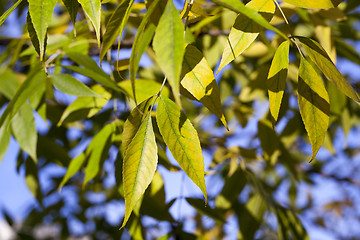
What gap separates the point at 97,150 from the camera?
78 cm

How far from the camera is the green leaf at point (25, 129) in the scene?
0.79m

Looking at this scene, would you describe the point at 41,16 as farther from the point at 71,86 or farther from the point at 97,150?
the point at 97,150

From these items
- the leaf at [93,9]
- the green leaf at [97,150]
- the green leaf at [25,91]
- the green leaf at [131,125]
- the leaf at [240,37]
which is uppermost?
the leaf at [93,9]

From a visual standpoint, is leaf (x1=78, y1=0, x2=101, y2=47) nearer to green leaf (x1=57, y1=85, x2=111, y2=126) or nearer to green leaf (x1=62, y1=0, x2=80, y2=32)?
green leaf (x1=62, y1=0, x2=80, y2=32)

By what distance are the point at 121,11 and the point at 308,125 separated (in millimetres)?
287

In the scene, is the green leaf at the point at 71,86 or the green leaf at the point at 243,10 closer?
the green leaf at the point at 243,10

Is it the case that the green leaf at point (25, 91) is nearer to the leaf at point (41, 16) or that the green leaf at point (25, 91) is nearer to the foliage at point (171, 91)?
the foliage at point (171, 91)

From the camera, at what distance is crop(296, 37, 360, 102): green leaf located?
47cm

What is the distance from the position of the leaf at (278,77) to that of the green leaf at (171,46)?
0.18 metres

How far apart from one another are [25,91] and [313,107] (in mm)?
474

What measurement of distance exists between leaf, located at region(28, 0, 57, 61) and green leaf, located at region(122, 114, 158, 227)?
0.54 ft

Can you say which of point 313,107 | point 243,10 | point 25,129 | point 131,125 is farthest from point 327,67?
point 25,129

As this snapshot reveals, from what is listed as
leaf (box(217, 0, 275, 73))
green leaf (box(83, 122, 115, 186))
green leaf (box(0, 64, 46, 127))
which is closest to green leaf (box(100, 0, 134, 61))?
leaf (box(217, 0, 275, 73))

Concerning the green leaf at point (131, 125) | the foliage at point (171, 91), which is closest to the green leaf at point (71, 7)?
the foliage at point (171, 91)
